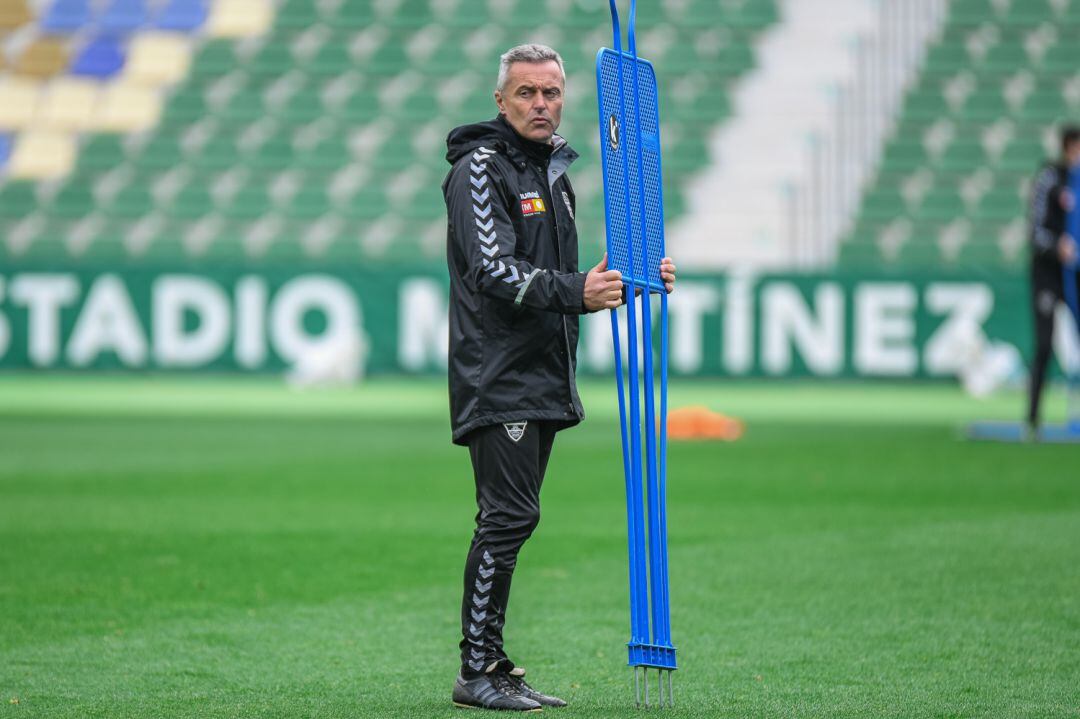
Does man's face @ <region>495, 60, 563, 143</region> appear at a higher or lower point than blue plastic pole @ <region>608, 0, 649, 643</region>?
higher

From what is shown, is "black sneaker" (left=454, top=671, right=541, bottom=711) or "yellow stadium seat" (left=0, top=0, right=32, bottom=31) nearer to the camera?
"black sneaker" (left=454, top=671, right=541, bottom=711)

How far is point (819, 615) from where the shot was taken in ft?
21.9

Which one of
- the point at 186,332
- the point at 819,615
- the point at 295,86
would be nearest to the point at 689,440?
the point at 819,615

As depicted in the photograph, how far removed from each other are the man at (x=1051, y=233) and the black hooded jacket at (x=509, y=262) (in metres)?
9.09

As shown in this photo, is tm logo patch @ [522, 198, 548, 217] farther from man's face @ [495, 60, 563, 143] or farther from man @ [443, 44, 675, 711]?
man's face @ [495, 60, 563, 143]

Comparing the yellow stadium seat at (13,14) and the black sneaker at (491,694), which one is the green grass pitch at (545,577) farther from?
the yellow stadium seat at (13,14)

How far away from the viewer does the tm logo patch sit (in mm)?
4995

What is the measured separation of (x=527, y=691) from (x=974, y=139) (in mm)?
21162

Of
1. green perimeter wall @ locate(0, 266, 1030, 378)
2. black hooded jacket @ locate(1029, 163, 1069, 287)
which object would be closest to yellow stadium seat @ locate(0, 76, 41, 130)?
green perimeter wall @ locate(0, 266, 1030, 378)

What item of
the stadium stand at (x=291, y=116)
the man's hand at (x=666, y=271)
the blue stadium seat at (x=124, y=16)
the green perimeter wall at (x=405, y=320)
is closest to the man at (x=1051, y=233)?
the green perimeter wall at (x=405, y=320)

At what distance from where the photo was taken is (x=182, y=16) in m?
28.3

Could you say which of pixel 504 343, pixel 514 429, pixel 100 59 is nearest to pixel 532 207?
pixel 504 343

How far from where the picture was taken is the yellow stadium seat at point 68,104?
27.6m

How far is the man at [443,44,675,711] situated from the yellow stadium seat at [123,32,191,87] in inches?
930
